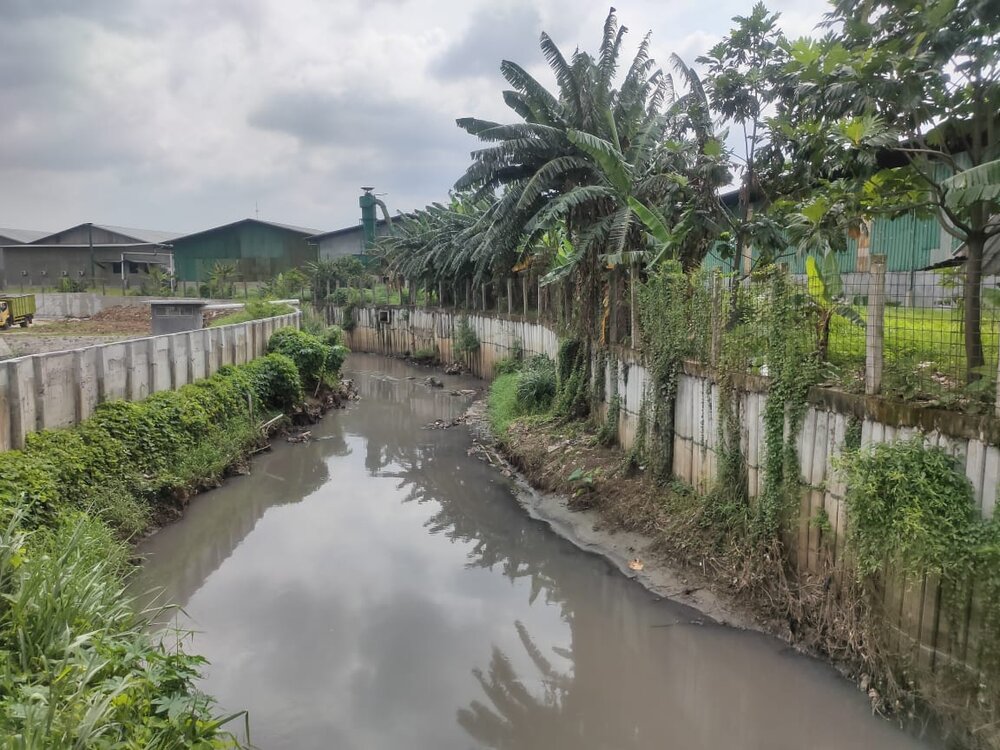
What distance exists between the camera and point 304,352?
18031 millimetres

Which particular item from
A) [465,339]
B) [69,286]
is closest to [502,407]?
[465,339]

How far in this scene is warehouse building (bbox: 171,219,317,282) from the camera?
4434 centimetres

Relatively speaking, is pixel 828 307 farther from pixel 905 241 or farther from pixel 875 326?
pixel 905 241

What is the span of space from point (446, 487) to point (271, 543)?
346cm

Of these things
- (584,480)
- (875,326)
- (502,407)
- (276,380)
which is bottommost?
(584,480)

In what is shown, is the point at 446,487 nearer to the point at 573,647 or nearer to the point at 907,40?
the point at 573,647

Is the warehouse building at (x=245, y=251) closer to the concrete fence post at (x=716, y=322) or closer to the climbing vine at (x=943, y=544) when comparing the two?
the concrete fence post at (x=716, y=322)

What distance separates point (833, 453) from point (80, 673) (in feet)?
19.6

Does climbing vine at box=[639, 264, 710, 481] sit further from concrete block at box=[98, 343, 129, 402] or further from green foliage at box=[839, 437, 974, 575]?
concrete block at box=[98, 343, 129, 402]

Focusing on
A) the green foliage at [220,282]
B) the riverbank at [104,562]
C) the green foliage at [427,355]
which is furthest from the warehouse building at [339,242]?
the riverbank at [104,562]

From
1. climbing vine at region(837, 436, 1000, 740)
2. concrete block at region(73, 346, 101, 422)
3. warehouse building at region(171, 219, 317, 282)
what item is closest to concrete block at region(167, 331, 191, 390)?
concrete block at region(73, 346, 101, 422)

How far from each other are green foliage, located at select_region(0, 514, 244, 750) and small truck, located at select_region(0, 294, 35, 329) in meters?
28.3

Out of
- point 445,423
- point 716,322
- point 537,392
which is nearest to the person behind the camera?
point 716,322

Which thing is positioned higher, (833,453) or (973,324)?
(973,324)
